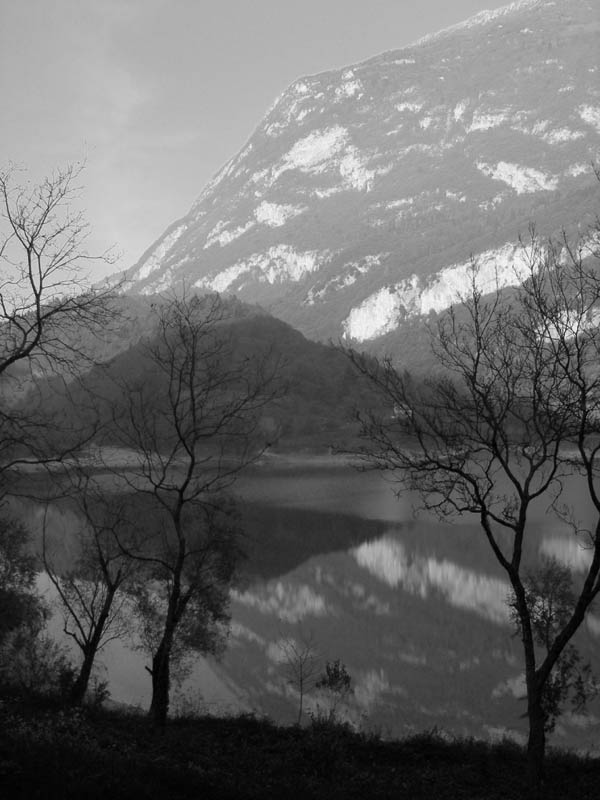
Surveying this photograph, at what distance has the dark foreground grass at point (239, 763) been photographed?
23.1ft

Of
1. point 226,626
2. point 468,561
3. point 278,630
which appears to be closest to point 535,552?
point 468,561

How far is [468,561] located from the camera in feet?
159

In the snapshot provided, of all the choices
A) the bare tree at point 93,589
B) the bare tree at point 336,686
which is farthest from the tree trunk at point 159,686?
the bare tree at point 336,686

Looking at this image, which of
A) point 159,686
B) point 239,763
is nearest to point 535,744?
point 239,763

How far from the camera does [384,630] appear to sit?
114 ft

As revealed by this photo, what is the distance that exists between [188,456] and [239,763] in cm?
1374

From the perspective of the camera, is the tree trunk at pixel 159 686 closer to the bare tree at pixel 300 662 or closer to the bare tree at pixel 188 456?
the bare tree at pixel 188 456

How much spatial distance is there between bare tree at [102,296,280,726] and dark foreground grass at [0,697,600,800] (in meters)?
2.30

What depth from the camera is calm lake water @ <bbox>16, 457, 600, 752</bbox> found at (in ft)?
82.5

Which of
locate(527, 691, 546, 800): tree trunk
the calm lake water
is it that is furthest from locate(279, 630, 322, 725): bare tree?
locate(527, 691, 546, 800): tree trunk

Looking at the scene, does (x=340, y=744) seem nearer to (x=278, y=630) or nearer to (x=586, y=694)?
(x=586, y=694)

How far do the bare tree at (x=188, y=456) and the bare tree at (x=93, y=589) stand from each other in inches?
33.9

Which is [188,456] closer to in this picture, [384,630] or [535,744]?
[535,744]

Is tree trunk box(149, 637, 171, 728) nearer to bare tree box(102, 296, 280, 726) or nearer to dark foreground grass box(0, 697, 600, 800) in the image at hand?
bare tree box(102, 296, 280, 726)
